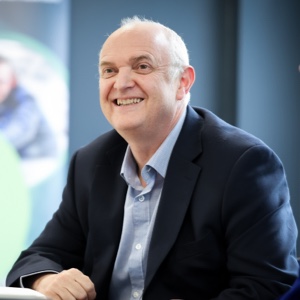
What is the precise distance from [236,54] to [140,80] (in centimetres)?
238

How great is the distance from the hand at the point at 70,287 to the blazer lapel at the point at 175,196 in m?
0.17

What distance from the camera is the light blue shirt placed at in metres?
1.81

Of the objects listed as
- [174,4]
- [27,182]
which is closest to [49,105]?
[27,182]

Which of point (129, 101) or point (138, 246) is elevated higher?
point (129, 101)

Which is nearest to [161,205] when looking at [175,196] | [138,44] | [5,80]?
[175,196]

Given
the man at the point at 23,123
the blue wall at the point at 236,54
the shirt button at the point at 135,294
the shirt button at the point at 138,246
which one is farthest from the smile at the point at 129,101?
the blue wall at the point at 236,54

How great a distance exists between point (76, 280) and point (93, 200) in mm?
319

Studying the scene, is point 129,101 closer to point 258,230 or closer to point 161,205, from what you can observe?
point 161,205

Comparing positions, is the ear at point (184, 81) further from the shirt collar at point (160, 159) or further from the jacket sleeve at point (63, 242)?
the jacket sleeve at point (63, 242)

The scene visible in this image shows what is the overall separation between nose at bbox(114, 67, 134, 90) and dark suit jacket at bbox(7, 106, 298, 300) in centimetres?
22

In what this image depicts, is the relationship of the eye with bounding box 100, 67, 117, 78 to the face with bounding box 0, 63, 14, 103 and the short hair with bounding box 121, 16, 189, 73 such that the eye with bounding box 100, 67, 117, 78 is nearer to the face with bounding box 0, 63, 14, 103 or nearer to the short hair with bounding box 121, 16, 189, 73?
the short hair with bounding box 121, 16, 189, 73

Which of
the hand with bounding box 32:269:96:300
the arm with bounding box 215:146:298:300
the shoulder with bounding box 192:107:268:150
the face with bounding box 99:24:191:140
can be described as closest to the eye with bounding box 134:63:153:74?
the face with bounding box 99:24:191:140

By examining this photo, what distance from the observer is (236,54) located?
4.14 metres

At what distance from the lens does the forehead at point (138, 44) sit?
1868 millimetres
